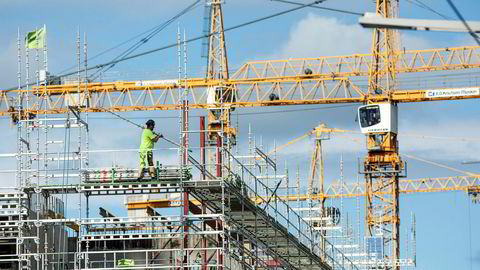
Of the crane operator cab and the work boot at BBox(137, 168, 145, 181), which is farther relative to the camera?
the crane operator cab

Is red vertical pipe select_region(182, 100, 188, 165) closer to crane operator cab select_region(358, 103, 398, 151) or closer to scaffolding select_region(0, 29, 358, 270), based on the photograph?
scaffolding select_region(0, 29, 358, 270)

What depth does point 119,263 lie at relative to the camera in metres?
57.1

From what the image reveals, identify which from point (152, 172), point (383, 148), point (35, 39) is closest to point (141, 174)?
point (152, 172)

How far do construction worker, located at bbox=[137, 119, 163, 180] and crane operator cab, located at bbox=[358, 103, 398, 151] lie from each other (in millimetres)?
68952

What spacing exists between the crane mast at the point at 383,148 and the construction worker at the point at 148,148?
67.6 metres

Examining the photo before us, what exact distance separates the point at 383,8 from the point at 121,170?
235 feet

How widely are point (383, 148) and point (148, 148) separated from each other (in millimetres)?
70285

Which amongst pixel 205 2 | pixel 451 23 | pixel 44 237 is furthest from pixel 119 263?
pixel 205 2

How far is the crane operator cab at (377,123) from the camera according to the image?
11794 cm

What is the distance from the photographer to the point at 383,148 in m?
118

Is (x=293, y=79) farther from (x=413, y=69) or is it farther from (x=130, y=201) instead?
(x=130, y=201)

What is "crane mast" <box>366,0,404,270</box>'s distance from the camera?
118 meters

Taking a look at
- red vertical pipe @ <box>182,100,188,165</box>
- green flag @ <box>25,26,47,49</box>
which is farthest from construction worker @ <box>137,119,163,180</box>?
green flag @ <box>25,26,47,49</box>

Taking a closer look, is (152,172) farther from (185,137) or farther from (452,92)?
(452,92)
